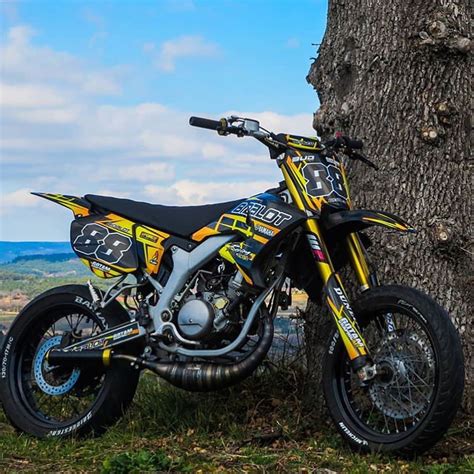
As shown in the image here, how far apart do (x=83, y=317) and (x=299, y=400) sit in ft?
5.22

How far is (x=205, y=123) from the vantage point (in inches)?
217

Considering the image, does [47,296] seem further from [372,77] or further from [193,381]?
[372,77]

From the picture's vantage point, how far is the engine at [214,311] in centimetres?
573

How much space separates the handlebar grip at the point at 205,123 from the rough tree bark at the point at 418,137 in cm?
134

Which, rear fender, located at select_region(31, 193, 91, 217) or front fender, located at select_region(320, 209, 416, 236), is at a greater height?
rear fender, located at select_region(31, 193, 91, 217)

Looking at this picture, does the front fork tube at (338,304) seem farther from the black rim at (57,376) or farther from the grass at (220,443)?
the black rim at (57,376)

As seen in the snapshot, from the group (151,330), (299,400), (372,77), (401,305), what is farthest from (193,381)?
(372,77)

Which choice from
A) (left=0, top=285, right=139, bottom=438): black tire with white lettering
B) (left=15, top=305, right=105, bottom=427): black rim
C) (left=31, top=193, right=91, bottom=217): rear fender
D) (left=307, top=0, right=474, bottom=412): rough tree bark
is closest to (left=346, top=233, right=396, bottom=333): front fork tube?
(left=307, top=0, right=474, bottom=412): rough tree bark

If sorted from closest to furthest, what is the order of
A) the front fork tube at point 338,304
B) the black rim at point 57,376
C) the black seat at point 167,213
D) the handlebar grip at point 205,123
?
1. the front fork tube at point 338,304
2. the handlebar grip at point 205,123
3. the black seat at point 167,213
4. the black rim at point 57,376

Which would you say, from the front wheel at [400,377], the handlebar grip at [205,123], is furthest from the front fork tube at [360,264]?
the handlebar grip at [205,123]

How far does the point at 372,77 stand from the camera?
21.3 feet

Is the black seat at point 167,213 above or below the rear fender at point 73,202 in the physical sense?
below

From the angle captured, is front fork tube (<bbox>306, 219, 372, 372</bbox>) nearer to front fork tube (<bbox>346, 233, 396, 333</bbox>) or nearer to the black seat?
front fork tube (<bbox>346, 233, 396, 333</bbox>)

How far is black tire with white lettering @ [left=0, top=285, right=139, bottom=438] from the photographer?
6.21 m
